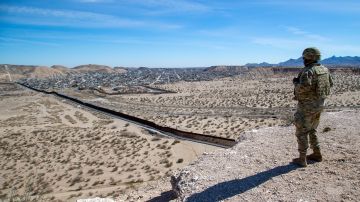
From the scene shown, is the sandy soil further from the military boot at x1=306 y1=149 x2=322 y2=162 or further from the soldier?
the soldier

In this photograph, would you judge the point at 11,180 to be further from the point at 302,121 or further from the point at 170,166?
the point at 302,121

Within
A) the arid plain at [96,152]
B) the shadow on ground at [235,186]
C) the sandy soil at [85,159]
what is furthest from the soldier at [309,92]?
the sandy soil at [85,159]

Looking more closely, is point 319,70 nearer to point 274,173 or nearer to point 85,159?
point 274,173

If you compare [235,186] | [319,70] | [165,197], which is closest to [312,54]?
[319,70]

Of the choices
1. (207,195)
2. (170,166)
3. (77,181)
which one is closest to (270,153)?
(207,195)

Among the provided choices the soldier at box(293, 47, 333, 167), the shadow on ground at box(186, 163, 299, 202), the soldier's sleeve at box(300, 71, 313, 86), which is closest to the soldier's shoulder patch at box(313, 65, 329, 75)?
the soldier at box(293, 47, 333, 167)

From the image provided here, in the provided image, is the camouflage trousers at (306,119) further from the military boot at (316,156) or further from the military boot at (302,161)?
the military boot at (316,156)
